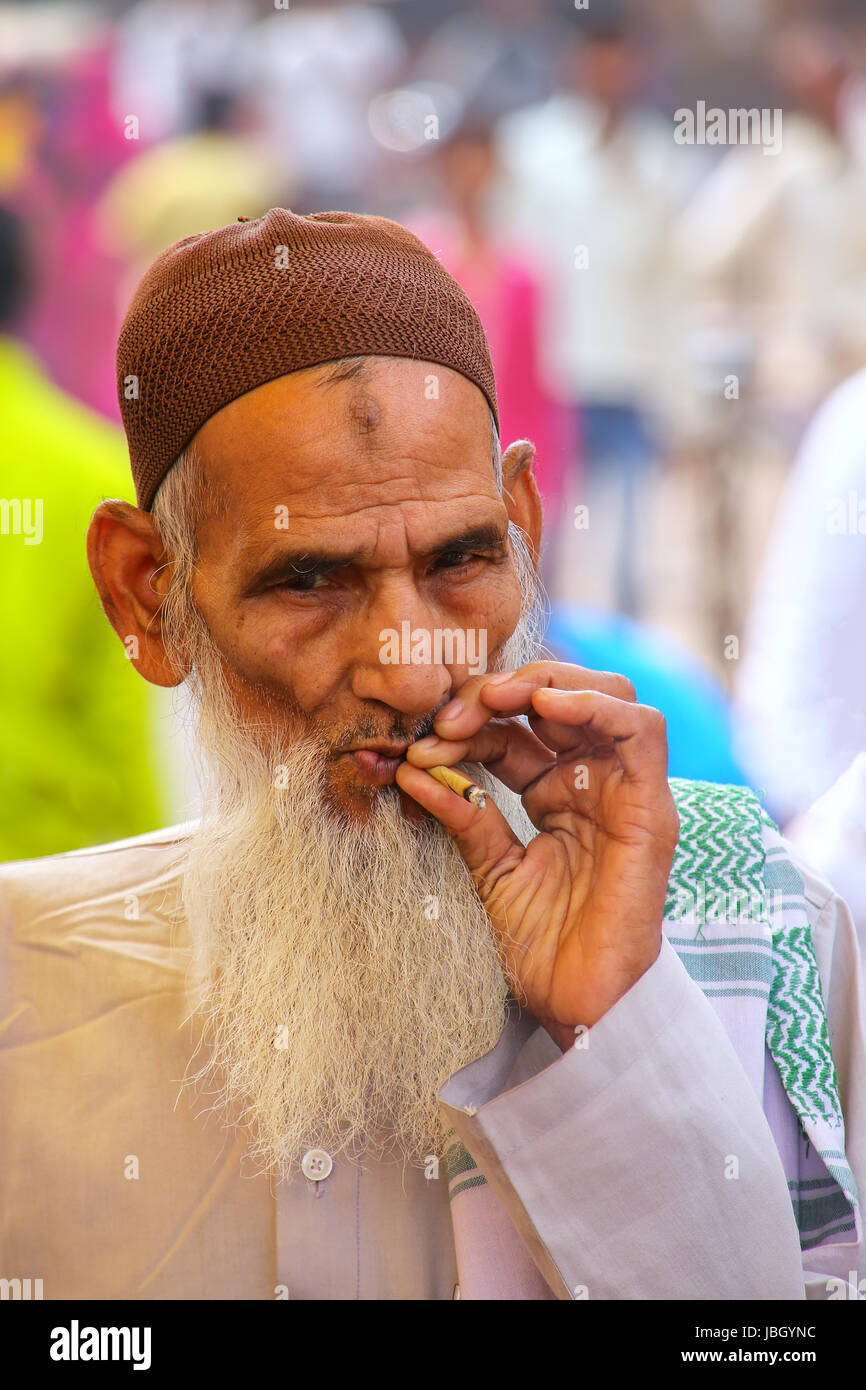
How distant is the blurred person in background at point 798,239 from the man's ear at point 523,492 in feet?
18.4

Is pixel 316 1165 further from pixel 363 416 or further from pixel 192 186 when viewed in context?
pixel 192 186

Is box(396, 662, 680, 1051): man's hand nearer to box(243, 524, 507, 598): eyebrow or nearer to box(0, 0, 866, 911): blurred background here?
box(243, 524, 507, 598): eyebrow

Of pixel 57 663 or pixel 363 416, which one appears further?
pixel 57 663

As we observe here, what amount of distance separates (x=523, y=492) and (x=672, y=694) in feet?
4.57

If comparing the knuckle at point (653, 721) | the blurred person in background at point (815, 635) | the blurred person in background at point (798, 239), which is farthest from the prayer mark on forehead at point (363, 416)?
the blurred person in background at point (798, 239)

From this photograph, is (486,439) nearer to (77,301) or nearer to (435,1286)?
(435,1286)

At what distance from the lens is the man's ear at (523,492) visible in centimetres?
241

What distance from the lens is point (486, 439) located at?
2.21 m

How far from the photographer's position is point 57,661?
12.0 ft

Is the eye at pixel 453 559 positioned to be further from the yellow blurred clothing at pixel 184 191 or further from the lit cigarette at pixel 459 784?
the yellow blurred clothing at pixel 184 191

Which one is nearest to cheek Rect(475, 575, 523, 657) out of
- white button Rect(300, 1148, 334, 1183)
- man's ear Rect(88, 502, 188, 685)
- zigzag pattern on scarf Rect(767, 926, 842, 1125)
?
man's ear Rect(88, 502, 188, 685)

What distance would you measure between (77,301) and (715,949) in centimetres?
575

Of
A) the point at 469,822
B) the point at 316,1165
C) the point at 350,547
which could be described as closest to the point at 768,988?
the point at 469,822
